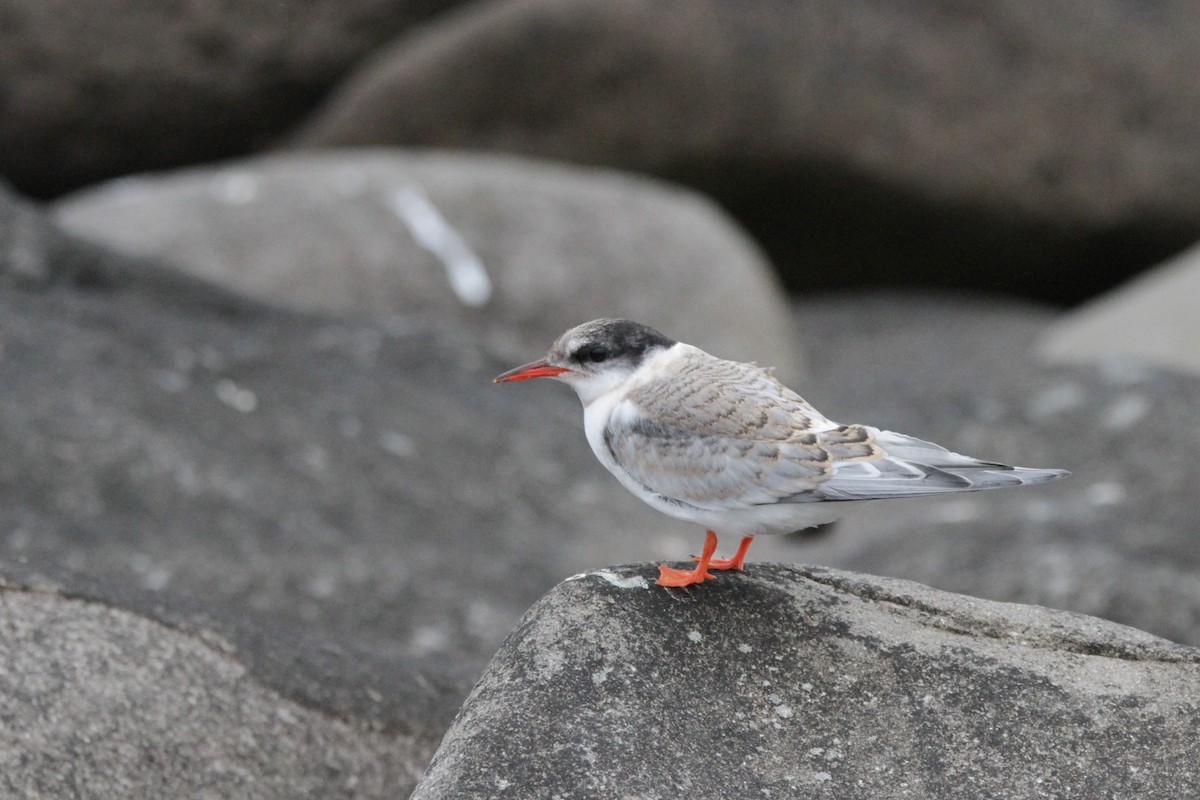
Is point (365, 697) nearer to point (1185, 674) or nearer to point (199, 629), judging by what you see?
point (199, 629)

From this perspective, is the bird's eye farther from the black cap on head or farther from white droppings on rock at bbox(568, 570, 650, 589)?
white droppings on rock at bbox(568, 570, 650, 589)

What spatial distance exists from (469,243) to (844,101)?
3.94 meters

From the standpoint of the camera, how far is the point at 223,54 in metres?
12.8

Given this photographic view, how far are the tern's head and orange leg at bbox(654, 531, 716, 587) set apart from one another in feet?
1.91

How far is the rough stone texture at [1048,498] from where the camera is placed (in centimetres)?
698

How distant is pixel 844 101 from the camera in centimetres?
1278

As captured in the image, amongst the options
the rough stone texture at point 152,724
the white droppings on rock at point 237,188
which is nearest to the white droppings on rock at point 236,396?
the rough stone texture at point 152,724

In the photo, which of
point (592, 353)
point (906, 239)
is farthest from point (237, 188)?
point (592, 353)

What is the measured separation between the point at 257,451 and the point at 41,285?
160 cm

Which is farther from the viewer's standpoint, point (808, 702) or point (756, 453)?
point (756, 453)

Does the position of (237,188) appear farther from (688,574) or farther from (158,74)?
(688,574)

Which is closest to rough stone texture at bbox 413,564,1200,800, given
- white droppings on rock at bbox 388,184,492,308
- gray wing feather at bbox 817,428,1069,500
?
gray wing feather at bbox 817,428,1069,500

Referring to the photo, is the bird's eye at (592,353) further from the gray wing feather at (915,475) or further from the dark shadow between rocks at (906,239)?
the dark shadow between rocks at (906,239)

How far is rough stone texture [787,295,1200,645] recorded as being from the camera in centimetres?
698
